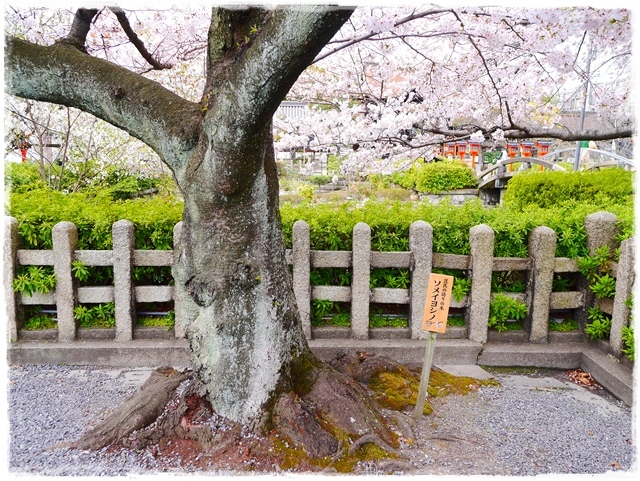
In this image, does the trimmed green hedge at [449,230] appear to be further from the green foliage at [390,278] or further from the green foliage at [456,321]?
the green foliage at [456,321]

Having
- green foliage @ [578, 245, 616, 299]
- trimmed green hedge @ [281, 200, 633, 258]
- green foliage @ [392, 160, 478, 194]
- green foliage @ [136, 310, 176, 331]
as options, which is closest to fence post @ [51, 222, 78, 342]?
green foliage @ [136, 310, 176, 331]

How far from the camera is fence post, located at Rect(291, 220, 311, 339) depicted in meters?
4.84

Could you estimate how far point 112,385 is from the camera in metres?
4.45

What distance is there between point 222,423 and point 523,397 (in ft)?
8.35

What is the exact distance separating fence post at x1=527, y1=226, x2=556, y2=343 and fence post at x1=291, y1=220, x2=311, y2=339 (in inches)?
89.6

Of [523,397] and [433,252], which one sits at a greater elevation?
[433,252]

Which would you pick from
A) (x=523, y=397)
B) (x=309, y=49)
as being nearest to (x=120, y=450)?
(x=309, y=49)

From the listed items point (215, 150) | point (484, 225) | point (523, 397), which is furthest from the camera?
point (484, 225)

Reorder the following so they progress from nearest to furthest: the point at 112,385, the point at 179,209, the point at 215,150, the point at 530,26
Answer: the point at 215,150, the point at 112,385, the point at 179,209, the point at 530,26

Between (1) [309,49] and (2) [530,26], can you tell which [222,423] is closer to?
(1) [309,49]

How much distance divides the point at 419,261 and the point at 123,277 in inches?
A: 119

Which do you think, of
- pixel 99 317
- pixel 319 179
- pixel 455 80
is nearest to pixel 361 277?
pixel 99 317

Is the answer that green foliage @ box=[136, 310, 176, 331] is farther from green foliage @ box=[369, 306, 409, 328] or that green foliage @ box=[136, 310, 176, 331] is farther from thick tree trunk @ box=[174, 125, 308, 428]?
green foliage @ box=[369, 306, 409, 328]

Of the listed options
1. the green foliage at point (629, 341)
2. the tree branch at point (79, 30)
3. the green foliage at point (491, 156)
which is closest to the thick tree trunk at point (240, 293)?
the tree branch at point (79, 30)
